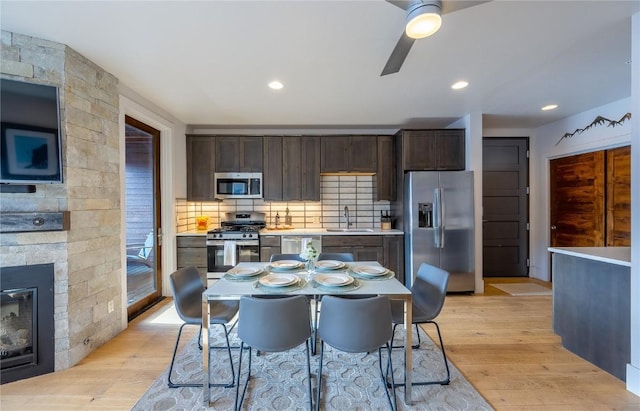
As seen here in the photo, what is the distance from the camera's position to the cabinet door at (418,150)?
4117 mm

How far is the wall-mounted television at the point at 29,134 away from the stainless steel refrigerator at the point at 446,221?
3716 millimetres

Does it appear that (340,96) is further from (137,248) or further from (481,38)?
(137,248)

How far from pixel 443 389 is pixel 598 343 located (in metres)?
1.38

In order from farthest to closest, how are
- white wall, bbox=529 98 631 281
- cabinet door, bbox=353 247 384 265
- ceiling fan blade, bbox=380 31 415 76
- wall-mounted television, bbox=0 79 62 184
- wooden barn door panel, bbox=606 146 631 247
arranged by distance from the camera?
cabinet door, bbox=353 247 384 265, white wall, bbox=529 98 631 281, wooden barn door panel, bbox=606 146 631 247, wall-mounted television, bbox=0 79 62 184, ceiling fan blade, bbox=380 31 415 76

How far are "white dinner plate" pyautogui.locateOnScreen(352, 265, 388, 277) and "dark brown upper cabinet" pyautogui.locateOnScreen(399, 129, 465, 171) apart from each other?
2.22m

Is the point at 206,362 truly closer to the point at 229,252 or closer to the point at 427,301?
the point at 427,301

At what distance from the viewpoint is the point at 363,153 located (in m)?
4.39

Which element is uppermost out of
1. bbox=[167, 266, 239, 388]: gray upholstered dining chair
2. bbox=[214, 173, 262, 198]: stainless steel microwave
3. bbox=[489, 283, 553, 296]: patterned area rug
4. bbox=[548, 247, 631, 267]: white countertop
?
bbox=[214, 173, 262, 198]: stainless steel microwave

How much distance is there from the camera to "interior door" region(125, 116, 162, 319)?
10.5 ft

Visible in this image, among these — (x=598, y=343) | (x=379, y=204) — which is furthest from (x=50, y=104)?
(x=598, y=343)

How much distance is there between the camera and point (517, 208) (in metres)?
4.70

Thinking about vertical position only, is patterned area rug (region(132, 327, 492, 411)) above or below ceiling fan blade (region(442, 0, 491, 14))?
below

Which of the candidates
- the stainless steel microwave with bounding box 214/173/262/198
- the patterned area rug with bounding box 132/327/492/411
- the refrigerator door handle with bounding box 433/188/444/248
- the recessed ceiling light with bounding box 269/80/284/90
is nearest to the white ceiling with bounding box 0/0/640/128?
the recessed ceiling light with bounding box 269/80/284/90

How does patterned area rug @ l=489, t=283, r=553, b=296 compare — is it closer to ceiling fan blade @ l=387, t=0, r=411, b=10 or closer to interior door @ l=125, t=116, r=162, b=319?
ceiling fan blade @ l=387, t=0, r=411, b=10
